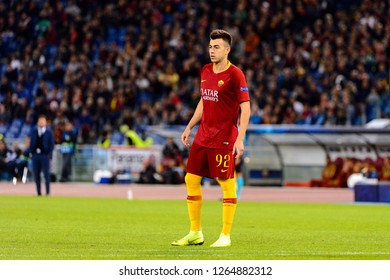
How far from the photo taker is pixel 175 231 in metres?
17.3

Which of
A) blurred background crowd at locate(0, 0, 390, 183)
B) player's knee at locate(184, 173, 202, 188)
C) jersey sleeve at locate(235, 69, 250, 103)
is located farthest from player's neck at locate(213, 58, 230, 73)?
blurred background crowd at locate(0, 0, 390, 183)

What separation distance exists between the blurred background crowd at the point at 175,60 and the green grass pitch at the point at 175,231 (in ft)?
46.3

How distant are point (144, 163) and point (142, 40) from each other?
8.02 m

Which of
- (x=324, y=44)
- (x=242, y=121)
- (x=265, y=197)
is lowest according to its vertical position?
(x=265, y=197)

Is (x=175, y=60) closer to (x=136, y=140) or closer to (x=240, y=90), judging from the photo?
(x=136, y=140)

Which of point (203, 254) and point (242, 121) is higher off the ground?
point (242, 121)

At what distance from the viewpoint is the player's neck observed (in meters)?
14.4

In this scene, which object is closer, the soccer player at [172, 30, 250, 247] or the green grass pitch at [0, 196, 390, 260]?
the green grass pitch at [0, 196, 390, 260]

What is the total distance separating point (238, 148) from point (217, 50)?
4.13ft

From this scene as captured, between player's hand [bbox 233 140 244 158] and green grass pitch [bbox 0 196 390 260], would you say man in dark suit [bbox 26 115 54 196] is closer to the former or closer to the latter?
green grass pitch [bbox 0 196 390 260]
